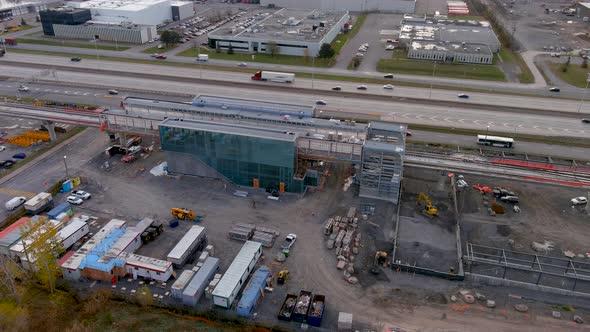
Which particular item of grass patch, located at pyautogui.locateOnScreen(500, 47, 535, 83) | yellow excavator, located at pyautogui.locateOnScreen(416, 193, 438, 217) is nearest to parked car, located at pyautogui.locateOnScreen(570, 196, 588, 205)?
yellow excavator, located at pyautogui.locateOnScreen(416, 193, 438, 217)

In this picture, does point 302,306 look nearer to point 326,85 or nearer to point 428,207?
point 428,207

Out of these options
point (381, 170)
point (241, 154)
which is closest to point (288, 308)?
point (381, 170)

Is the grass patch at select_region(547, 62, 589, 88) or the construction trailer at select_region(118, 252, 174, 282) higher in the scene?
the grass patch at select_region(547, 62, 589, 88)

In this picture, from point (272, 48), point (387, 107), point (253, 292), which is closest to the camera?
point (253, 292)

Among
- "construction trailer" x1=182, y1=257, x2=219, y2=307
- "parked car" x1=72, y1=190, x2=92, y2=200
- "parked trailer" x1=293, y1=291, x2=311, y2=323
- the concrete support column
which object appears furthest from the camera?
the concrete support column

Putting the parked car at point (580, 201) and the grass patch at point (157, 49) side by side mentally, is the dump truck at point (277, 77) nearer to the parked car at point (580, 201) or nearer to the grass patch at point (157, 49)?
the grass patch at point (157, 49)

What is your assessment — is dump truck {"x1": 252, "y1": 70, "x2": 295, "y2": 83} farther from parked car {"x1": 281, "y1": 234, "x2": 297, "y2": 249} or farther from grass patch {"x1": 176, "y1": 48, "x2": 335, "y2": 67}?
parked car {"x1": 281, "y1": 234, "x2": 297, "y2": 249}

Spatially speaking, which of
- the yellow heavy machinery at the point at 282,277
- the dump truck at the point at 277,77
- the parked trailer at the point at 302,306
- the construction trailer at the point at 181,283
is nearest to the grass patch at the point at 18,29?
the dump truck at the point at 277,77
